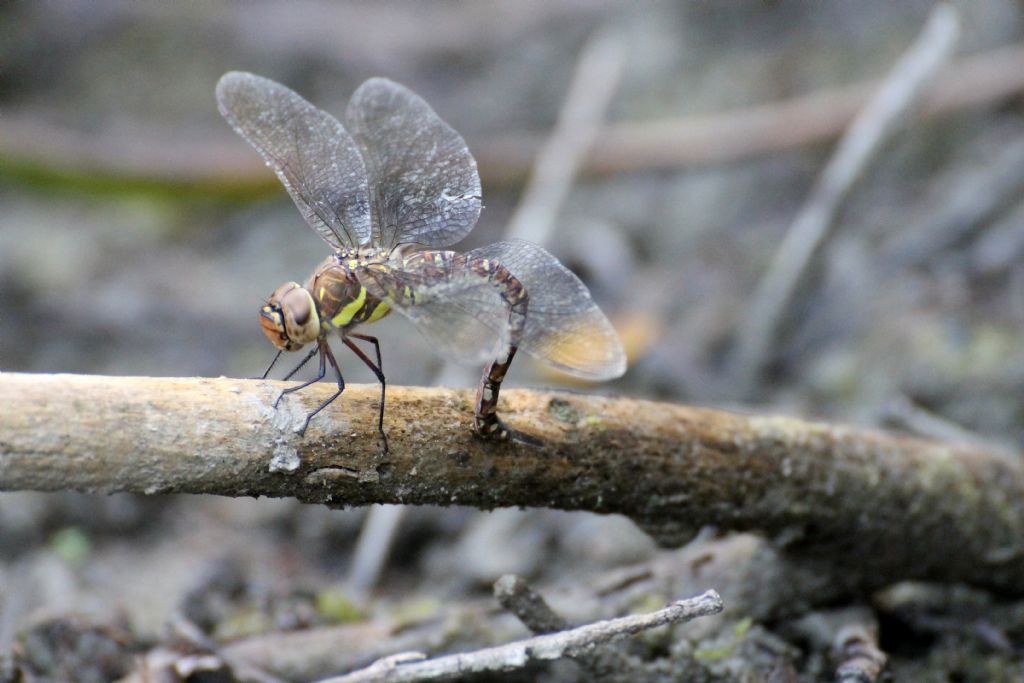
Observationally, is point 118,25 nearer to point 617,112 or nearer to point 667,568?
point 617,112

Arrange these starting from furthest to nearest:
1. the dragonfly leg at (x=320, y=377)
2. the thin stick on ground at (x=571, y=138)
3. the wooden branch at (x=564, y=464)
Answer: the thin stick on ground at (x=571, y=138) < the dragonfly leg at (x=320, y=377) < the wooden branch at (x=564, y=464)

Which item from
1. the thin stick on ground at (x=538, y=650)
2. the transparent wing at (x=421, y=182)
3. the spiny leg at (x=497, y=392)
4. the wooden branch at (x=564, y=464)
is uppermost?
the transparent wing at (x=421, y=182)

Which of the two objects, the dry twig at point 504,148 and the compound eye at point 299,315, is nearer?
the compound eye at point 299,315

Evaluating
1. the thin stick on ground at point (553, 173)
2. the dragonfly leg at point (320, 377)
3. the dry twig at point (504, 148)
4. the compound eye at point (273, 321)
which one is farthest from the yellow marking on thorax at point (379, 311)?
the dry twig at point (504, 148)

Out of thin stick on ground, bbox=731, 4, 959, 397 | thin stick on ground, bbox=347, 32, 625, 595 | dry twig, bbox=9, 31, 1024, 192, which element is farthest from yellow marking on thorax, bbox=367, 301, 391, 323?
dry twig, bbox=9, 31, 1024, 192

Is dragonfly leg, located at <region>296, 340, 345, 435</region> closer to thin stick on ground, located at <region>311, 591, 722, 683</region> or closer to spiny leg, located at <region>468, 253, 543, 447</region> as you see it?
spiny leg, located at <region>468, 253, 543, 447</region>

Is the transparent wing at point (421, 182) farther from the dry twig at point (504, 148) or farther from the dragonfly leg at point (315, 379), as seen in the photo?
the dry twig at point (504, 148)

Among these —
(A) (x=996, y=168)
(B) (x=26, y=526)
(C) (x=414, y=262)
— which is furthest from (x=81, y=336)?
(A) (x=996, y=168)
